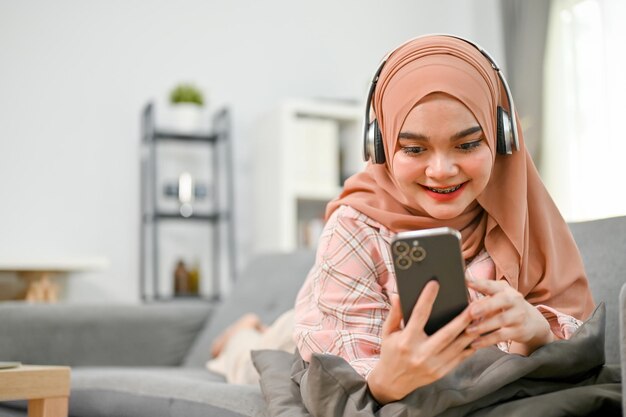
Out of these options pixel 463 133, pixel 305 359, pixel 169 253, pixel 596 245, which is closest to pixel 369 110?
pixel 463 133

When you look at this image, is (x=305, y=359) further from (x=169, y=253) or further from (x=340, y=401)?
(x=169, y=253)

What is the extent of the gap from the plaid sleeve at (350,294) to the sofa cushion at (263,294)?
3.10 ft

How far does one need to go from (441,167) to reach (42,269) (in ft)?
7.68

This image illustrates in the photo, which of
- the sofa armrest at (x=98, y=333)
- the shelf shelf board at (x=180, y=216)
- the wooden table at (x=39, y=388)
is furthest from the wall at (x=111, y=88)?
the wooden table at (x=39, y=388)

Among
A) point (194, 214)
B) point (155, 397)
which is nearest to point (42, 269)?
point (194, 214)

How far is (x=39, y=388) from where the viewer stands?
1310mm

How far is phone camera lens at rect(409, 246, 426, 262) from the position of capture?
862 mm

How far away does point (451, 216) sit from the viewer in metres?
1.13

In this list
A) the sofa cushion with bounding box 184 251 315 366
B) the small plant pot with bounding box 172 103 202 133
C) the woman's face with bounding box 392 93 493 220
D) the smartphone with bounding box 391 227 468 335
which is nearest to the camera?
the smartphone with bounding box 391 227 468 335

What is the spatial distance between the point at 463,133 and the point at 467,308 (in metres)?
Result: 0.29

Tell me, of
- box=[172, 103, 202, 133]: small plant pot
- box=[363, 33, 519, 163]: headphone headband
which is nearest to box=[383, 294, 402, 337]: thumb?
box=[363, 33, 519, 163]: headphone headband

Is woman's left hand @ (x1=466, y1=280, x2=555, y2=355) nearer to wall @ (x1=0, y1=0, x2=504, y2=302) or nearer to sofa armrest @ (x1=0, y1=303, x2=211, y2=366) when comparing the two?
sofa armrest @ (x1=0, y1=303, x2=211, y2=366)

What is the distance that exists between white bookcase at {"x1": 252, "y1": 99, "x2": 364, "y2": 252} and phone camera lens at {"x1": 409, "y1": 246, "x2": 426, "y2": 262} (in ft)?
8.52

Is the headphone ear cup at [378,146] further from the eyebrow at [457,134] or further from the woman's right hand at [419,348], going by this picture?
the woman's right hand at [419,348]
